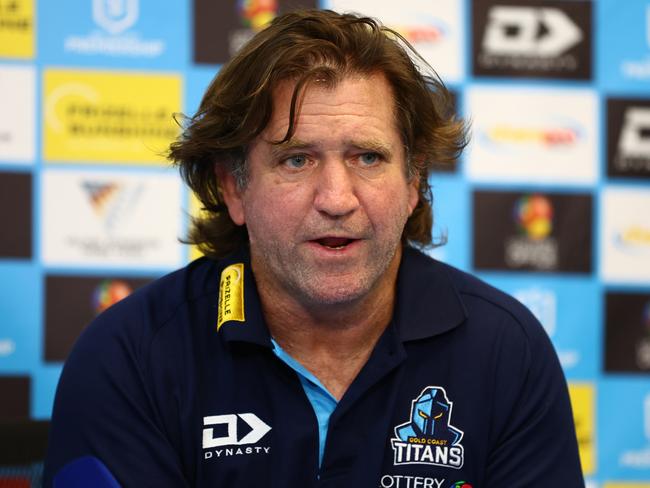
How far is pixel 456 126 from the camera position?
210 cm

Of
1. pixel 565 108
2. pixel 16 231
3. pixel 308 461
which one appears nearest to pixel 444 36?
pixel 565 108

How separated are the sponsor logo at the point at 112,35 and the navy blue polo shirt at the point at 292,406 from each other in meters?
1.57

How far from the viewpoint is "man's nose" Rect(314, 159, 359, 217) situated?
63.8 inches

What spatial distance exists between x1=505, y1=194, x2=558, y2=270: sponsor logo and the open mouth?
1.76 m

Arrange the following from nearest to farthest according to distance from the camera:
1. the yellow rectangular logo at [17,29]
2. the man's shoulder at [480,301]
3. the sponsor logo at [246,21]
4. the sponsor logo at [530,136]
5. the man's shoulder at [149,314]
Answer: the man's shoulder at [149,314] → the man's shoulder at [480,301] → the yellow rectangular logo at [17,29] → the sponsor logo at [246,21] → the sponsor logo at [530,136]

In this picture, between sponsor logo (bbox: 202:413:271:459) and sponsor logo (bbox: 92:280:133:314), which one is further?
sponsor logo (bbox: 92:280:133:314)

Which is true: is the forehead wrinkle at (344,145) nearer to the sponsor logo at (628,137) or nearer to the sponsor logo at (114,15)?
the sponsor logo at (114,15)

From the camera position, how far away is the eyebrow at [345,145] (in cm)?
166

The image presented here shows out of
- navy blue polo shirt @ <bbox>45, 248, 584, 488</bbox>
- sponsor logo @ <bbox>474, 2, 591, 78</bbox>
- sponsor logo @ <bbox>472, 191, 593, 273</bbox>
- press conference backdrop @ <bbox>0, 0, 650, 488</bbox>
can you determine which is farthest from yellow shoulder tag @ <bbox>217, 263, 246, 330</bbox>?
sponsor logo @ <bbox>474, 2, 591, 78</bbox>

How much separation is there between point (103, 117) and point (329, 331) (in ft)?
5.33

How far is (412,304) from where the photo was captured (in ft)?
5.99

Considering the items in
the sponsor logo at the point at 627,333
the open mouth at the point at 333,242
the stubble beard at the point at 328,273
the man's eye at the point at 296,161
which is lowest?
the sponsor logo at the point at 627,333

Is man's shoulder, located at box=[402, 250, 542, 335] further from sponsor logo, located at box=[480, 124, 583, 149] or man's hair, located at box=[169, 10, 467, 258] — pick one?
sponsor logo, located at box=[480, 124, 583, 149]

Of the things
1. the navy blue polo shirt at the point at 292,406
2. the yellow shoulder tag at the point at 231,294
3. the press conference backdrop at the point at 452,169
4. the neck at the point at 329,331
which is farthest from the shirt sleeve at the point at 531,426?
the press conference backdrop at the point at 452,169
